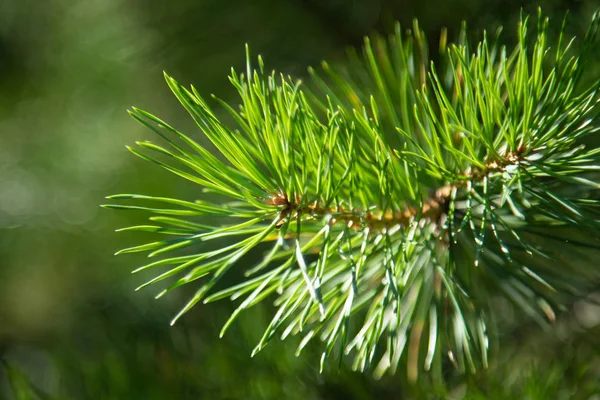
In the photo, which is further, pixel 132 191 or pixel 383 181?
pixel 132 191

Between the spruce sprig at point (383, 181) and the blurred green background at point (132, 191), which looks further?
the blurred green background at point (132, 191)

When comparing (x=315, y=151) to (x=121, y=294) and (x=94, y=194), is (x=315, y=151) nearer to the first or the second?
(x=121, y=294)

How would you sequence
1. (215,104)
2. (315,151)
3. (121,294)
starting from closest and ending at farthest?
(315,151)
(215,104)
(121,294)

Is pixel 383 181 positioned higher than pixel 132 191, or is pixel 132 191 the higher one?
pixel 132 191

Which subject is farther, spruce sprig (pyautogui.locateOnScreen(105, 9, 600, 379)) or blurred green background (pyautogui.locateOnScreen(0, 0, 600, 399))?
blurred green background (pyautogui.locateOnScreen(0, 0, 600, 399))

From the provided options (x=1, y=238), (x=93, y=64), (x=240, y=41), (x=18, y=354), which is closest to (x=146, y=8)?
(x=240, y=41)

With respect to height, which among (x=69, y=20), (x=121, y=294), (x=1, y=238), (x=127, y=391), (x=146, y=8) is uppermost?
(x=69, y=20)

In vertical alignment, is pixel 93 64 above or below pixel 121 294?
above

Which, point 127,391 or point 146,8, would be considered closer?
point 127,391
